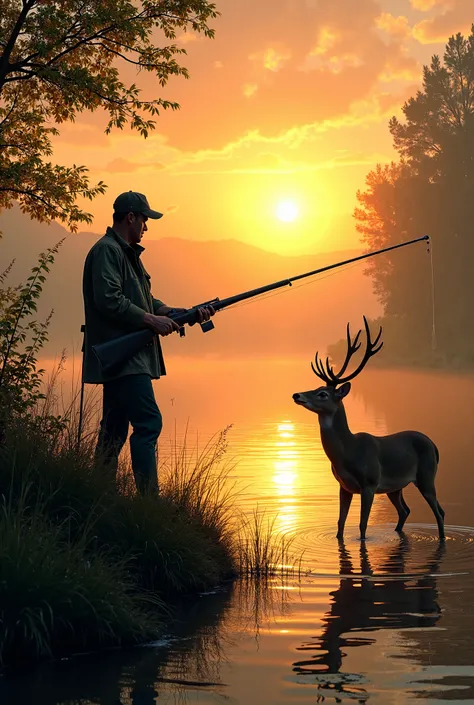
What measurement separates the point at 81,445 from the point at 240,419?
1875 cm

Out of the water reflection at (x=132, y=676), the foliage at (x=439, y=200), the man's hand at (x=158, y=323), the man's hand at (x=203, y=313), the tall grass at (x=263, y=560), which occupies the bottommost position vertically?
the water reflection at (x=132, y=676)

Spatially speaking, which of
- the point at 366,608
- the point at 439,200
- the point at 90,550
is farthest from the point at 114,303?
the point at 439,200

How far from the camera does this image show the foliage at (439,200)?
191 ft

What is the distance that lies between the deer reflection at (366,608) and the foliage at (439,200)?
49206 mm

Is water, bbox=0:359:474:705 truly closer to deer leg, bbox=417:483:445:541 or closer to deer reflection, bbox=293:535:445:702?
deer reflection, bbox=293:535:445:702

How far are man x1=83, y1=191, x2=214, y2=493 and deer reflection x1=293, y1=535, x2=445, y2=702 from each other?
172cm

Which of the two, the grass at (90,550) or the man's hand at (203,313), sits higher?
the man's hand at (203,313)

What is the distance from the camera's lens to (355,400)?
121 feet

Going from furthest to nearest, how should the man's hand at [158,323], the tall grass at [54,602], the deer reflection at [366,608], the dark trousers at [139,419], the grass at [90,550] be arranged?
1. the dark trousers at [139,419]
2. the man's hand at [158,323]
3. the grass at [90,550]
4. the tall grass at [54,602]
5. the deer reflection at [366,608]

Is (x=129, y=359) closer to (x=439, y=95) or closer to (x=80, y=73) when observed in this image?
(x=80, y=73)

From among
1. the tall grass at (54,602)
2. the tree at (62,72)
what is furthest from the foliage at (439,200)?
the tall grass at (54,602)

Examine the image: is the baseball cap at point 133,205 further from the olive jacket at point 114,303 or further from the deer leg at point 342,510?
the deer leg at point 342,510

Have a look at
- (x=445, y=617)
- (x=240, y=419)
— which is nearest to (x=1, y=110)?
(x=445, y=617)

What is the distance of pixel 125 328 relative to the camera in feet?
28.3
